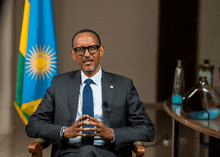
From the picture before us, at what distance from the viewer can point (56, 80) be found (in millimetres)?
1801

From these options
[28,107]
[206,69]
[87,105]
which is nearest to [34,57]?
[28,107]

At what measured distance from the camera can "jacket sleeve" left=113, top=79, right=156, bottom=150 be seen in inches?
61.3

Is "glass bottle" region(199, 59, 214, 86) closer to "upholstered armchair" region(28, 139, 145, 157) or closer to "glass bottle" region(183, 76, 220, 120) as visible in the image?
"glass bottle" region(183, 76, 220, 120)

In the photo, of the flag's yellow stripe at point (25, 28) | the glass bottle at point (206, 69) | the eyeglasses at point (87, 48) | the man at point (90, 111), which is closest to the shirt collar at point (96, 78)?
the man at point (90, 111)

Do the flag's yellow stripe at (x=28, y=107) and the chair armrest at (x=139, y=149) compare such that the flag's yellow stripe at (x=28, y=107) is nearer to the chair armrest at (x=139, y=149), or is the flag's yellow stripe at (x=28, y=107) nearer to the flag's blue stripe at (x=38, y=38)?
the flag's blue stripe at (x=38, y=38)

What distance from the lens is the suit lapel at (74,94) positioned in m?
1.67

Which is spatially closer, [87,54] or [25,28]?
[87,54]

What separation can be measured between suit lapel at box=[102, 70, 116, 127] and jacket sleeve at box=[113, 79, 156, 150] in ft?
0.38

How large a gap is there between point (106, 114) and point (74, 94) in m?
0.27

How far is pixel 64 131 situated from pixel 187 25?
519 centimetres

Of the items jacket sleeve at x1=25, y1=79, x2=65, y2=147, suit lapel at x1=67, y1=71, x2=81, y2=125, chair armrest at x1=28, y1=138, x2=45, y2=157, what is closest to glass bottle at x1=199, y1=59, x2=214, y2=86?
suit lapel at x1=67, y1=71, x2=81, y2=125

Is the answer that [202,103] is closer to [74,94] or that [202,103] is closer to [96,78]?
[96,78]

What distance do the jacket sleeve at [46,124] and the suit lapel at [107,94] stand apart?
1.03 ft

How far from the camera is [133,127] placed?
163 centimetres
